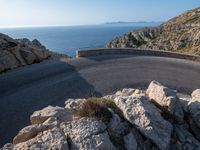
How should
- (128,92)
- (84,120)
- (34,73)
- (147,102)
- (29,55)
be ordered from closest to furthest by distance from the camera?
(84,120) < (147,102) < (128,92) < (34,73) < (29,55)

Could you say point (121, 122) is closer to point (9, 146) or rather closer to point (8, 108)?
point (9, 146)

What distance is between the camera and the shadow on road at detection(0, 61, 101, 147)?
1708 centimetres

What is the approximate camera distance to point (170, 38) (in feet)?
319

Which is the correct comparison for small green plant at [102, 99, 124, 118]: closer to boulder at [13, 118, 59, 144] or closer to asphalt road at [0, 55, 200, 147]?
boulder at [13, 118, 59, 144]

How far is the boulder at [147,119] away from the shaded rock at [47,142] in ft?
7.93

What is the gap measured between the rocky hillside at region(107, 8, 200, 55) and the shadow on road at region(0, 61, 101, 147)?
52768mm

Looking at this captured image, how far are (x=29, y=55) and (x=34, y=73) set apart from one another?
4765 mm

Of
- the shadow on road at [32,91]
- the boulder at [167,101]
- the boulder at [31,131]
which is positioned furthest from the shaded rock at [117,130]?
the shadow on road at [32,91]

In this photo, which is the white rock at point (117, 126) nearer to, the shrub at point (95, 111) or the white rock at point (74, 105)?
the shrub at point (95, 111)

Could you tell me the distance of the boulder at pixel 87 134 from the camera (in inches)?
379

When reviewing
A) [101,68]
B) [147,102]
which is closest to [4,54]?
[101,68]

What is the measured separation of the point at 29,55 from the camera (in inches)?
1135

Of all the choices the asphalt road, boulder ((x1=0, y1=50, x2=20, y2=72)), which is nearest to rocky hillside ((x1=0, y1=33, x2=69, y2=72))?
boulder ((x1=0, y1=50, x2=20, y2=72))

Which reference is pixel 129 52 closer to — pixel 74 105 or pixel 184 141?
pixel 74 105
